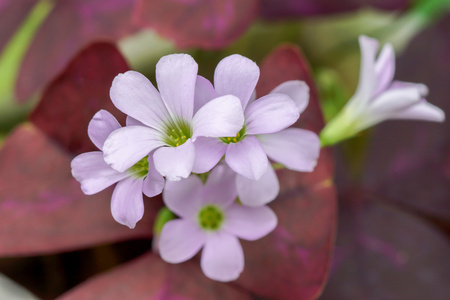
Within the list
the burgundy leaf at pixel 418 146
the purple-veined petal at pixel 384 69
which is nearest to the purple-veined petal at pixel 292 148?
the purple-veined petal at pixel 384 69

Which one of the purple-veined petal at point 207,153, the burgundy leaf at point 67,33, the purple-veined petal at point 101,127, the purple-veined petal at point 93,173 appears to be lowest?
the burgundy leaf at point 67,33

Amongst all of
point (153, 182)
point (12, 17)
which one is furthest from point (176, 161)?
point (12, 17)

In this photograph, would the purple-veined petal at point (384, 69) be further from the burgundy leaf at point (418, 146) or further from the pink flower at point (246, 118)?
the burgundy leaf at point (418, 146)

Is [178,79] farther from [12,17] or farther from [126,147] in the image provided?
[12,17]

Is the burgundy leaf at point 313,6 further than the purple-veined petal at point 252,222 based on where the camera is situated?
Yes

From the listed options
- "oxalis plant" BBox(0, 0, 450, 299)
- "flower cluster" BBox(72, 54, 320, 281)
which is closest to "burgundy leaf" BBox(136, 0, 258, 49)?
"oxalis plant" BBox(0, 0, 450, 299)

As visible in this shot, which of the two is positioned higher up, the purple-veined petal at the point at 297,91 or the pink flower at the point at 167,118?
the pink flower at the point at 167,118
